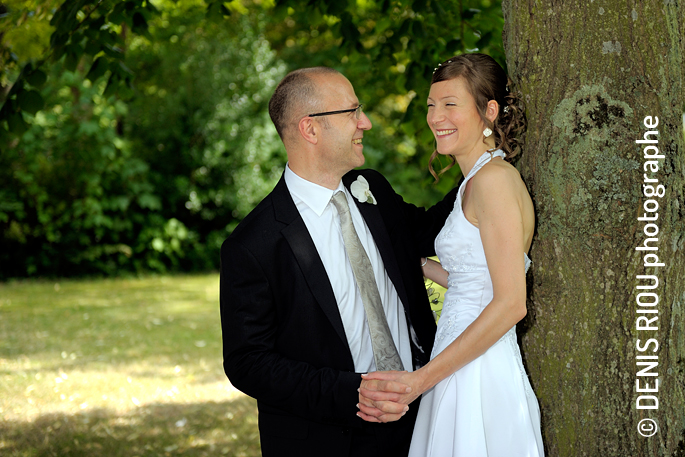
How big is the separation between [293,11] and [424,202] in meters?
12.5

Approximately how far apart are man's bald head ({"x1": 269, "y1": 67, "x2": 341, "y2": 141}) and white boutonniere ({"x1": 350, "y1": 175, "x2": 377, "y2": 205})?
39 centimetres

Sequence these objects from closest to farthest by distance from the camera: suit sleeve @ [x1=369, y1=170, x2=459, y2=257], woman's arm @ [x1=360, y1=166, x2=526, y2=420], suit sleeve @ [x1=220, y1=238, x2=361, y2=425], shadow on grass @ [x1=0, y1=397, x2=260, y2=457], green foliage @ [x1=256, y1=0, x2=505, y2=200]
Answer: woman's arm @ [x1=360, y1=166, x2=526, y2=420] → suit sleeve @ [x1=220, y1=238, x2=361, y2=425] → suit sleeve @ [x1=369, y1=170, x2=459, y2=257] → green foliage @ [x1=256, y1=0, x2=505, y2=200] → shadow on grass @ [x1=0, y1=397, x2=260, y2=457]

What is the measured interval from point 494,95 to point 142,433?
4.83 m

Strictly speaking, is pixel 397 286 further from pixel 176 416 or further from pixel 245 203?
pixel 245 203

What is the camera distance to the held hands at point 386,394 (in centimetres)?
235

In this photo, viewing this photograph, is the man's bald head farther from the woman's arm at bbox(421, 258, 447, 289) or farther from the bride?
the woman's arm at bbox(421, 258, 447, 289)

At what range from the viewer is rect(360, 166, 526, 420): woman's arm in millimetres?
2207

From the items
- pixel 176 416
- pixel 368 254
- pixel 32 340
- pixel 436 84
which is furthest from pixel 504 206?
pixel 32 340

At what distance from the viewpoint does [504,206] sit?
223 centimetres

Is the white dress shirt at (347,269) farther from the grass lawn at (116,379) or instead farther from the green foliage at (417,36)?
the grass lawn at (116,379)

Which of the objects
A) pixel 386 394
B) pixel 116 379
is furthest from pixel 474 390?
pixel 116 379

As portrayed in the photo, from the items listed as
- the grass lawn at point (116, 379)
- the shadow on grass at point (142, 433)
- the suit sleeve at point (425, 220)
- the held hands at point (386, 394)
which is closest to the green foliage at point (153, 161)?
the grass lawn at point (116, 379)

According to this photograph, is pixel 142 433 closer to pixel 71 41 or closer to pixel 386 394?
pixel 71 41

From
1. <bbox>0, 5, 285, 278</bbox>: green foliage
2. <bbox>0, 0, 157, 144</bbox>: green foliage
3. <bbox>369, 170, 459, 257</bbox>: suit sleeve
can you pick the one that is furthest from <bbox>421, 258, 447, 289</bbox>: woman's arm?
<bbox>0, 5, 285, 278</bbox>: green foliage
